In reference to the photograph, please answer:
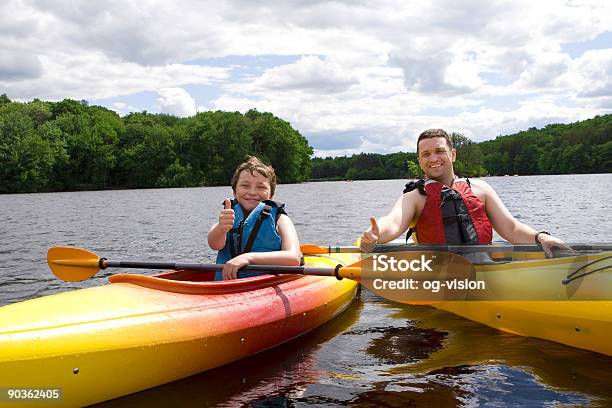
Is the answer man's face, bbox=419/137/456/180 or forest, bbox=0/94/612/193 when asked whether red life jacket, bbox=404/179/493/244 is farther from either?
forest, bbox=0/94/612/193

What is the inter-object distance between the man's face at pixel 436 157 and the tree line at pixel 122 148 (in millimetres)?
45982

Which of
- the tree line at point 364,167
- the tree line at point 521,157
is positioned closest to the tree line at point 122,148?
the tree line at point 521,157

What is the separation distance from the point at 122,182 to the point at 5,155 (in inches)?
531

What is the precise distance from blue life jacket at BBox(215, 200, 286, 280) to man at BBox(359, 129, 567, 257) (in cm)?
102

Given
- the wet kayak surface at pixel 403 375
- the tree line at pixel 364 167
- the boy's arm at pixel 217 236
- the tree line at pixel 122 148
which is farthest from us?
the tree line at pixel 364 167

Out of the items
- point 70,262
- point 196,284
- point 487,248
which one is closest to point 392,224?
point 487,248

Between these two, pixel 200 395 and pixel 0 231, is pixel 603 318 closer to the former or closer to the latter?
pixel 200 395

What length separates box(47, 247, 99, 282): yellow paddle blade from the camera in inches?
227

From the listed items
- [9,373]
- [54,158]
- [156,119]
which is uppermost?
[156,119]

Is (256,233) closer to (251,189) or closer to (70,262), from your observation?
(251,189)

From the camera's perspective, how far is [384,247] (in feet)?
18.2

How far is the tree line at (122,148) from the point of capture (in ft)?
166

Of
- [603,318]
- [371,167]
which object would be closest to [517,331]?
[603,318]

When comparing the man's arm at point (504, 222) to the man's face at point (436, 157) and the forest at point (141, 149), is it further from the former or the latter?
the forest at point (141, 149)
